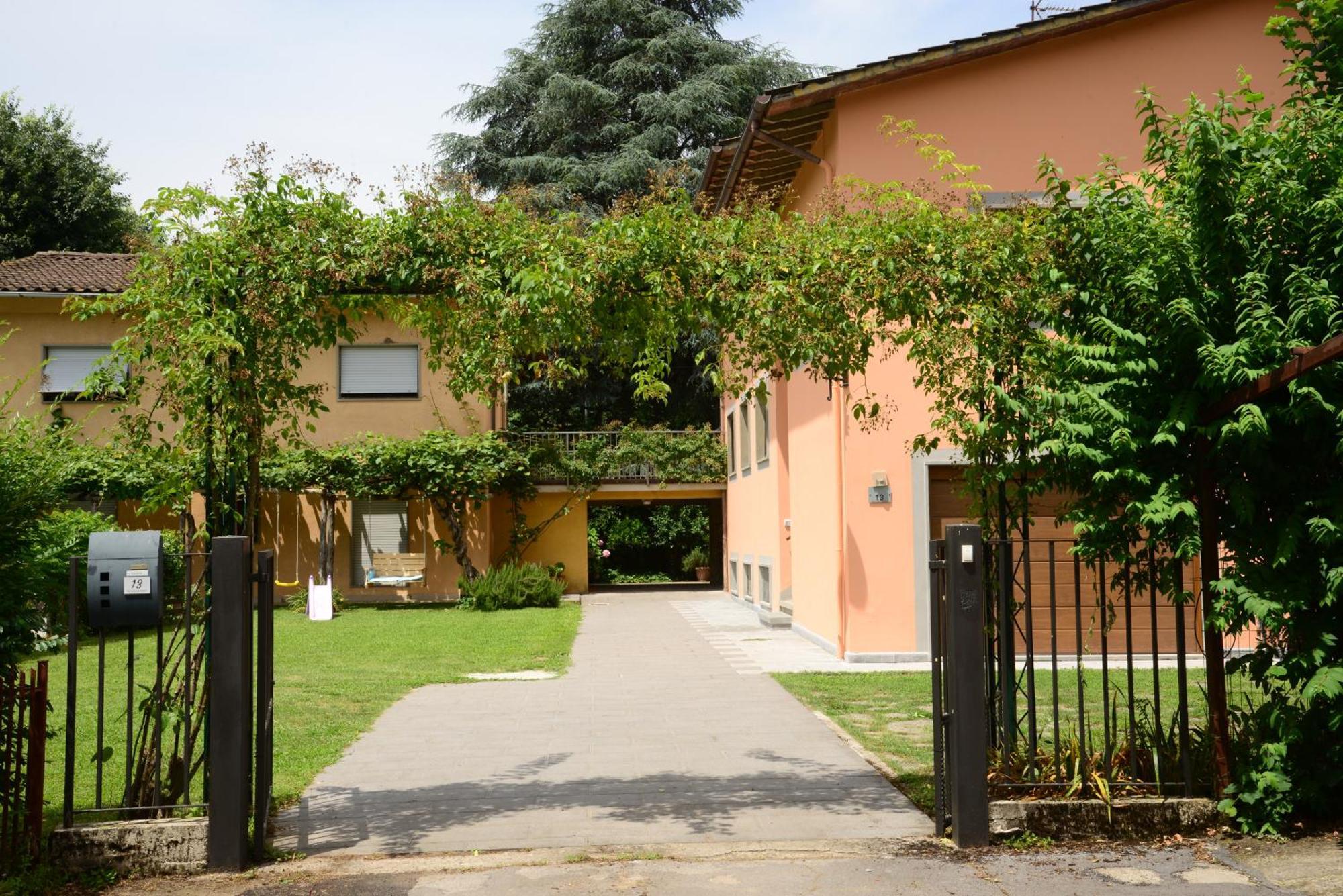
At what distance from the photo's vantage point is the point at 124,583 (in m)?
5.82

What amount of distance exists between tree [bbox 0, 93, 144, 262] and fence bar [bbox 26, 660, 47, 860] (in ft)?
101

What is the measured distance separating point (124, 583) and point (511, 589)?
18341mm

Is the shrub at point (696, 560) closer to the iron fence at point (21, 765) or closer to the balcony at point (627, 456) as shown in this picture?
the balcony at point (627, 456)

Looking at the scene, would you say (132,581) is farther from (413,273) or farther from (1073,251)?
(1073,251)

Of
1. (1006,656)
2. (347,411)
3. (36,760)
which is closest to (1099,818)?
(1006,656)

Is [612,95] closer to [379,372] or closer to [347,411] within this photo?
[379,372]

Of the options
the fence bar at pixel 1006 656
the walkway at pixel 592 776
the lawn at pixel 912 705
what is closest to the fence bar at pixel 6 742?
the walkway at pixel 592 776

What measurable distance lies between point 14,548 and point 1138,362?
5.75m

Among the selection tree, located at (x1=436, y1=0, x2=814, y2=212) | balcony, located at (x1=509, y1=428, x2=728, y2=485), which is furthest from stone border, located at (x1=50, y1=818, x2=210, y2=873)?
tree, located at (x1=436, y1=0, x2=814, y2=212)

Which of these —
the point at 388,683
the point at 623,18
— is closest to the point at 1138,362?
the point at 388,683

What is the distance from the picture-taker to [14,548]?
6.17 m

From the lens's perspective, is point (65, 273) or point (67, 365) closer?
point (67, 365)

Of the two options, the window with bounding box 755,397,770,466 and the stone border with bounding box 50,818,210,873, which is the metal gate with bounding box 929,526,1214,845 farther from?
the window with bounding box 755,397,770,466

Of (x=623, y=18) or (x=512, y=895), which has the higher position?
(x=623, y=18)
